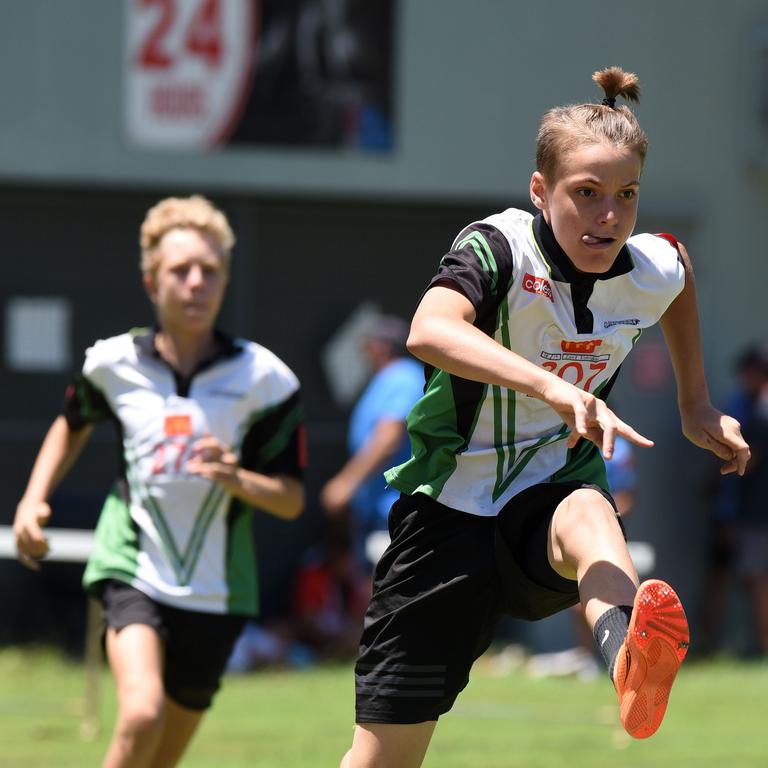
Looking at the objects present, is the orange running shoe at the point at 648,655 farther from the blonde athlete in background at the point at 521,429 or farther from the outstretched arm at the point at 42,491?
the outstretched arm at the point at 42,491

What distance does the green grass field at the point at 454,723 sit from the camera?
7.98 metres

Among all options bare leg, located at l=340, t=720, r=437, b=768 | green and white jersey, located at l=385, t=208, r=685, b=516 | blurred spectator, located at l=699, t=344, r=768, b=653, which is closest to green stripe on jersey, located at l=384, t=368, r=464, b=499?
green and white jersey, located at l=385, t=208, r=685, b=516

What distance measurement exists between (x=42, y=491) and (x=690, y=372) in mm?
2198

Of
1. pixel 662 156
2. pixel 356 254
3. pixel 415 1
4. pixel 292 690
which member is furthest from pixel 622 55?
pixel 292 690

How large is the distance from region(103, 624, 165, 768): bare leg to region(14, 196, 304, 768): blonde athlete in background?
0.04 ft

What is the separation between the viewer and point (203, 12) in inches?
445

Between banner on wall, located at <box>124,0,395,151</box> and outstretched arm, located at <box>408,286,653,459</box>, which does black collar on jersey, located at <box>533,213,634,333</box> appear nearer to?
outstretched arm, located at <box>408,286,653,459</box>

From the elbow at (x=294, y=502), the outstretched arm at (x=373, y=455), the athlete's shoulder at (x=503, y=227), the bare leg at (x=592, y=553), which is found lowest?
the outstretched arm at (x=373, y=455)

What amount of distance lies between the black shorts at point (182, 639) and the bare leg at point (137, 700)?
114 mm

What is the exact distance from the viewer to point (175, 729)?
5555mm

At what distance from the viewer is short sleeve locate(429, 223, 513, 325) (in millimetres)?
4160

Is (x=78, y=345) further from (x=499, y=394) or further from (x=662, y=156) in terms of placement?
(x=499, y=394)

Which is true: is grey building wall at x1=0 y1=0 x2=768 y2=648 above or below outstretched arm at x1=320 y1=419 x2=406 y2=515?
above

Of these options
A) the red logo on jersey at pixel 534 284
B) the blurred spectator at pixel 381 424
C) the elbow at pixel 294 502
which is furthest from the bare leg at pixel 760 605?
the red logo on jersey at pixel 534 284
